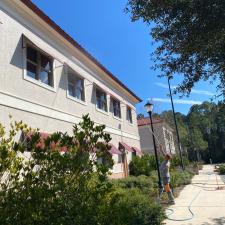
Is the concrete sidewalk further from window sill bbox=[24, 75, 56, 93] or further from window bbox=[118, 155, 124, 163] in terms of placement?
window bbox=[118, 155, 124, 163]

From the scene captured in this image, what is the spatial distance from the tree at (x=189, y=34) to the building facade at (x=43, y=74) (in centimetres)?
502

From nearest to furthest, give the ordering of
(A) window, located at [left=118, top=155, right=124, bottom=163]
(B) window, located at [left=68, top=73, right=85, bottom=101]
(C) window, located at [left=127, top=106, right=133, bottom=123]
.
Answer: (B) window, located at [left=68, top=73, right=85, bottom=101] < (A) window, located at [left=118, top=155, right=124, bottom=163] < (C) window, located at [left=127, top=106, right=133, bottom=123]

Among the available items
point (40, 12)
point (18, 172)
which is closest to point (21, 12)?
point (40, 12)

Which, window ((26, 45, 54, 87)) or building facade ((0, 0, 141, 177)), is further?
window ((26, 45, 54, 87))

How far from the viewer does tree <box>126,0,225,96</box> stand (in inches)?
258

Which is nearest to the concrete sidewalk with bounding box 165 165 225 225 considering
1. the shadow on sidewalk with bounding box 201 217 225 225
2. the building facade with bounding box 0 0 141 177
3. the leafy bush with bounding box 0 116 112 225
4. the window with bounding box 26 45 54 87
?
the shadow on sidewalk with bounding box 201 217 225 225

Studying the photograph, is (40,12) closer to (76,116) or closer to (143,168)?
(76,116)

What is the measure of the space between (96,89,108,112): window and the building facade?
61mm

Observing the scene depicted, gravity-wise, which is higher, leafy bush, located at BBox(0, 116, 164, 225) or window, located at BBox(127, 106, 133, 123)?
window, located at BBox(127, 106, 133, 123)

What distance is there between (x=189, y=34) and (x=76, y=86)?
10795mm

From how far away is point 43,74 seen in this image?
1380 centimetres

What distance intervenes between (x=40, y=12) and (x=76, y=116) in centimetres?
518

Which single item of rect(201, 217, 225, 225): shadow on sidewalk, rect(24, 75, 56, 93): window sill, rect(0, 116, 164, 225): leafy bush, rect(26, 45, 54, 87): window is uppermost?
rect(26, 45, 54, 87): window

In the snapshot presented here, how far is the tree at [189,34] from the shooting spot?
655 centimetres
